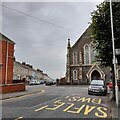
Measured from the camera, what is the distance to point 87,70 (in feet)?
172

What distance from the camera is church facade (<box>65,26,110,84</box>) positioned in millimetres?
50906

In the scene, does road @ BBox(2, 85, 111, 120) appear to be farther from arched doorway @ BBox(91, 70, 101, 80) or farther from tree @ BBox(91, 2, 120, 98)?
arched doorway @ BBox(91, 70, 101, 80)

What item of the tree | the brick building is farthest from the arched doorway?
the tree

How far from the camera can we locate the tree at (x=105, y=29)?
14.5 m

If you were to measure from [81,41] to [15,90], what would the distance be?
3156 cm

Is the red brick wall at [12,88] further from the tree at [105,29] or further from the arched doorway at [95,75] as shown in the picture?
the arched doorway at [95,75]

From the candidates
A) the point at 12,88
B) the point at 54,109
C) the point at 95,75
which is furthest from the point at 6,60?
the point at 95,75

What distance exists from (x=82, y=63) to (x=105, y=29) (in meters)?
38.5

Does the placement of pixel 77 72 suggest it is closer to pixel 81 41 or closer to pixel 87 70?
pixel 87 70

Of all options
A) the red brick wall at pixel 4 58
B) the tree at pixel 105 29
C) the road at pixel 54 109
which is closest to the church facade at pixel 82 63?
the red brick wall at pixel 4 58

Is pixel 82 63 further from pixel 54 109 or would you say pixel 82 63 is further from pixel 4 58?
pixel 54 109

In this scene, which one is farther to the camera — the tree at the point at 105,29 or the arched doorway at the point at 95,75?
the arched doorway at the point at 95,75

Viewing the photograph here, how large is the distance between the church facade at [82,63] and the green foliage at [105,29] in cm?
3564

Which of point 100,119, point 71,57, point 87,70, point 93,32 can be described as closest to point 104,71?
point 87,70
